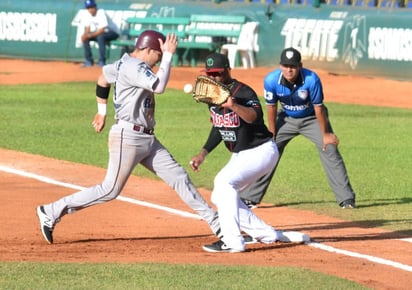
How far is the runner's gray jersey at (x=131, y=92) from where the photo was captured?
901 centimetres

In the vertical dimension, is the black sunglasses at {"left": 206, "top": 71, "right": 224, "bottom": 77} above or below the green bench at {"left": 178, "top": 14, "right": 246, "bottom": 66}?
above

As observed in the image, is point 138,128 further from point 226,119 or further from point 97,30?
point 97,30

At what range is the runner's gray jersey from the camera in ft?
29.6

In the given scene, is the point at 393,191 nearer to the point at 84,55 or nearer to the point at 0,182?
the point at 0,182

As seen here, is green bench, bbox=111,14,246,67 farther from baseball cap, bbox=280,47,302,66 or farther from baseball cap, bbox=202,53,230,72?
baseball cap, bbox=202,53,230,72

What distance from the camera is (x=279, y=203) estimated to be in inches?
485

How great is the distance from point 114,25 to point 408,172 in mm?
15325

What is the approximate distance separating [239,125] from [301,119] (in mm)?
2828

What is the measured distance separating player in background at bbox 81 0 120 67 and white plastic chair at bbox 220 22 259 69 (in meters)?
3.04

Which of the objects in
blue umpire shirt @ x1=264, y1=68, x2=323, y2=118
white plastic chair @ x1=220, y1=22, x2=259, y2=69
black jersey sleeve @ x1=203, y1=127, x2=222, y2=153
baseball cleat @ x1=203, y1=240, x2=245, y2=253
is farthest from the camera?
white plastic chair @ x1=220, y1=22, x2=259, y2=69

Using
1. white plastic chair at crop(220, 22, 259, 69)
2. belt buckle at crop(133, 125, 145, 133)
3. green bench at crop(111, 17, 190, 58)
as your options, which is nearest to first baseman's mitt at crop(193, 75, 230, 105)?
belt buckle at crop(133, 125, 145, 133)

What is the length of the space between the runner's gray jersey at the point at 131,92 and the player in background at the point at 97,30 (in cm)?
1879

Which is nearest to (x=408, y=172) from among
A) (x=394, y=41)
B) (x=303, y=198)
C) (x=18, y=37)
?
(x=303, y=198)

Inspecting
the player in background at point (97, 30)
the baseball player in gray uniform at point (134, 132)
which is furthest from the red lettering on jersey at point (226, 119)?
the player in background at point (97, 30)
